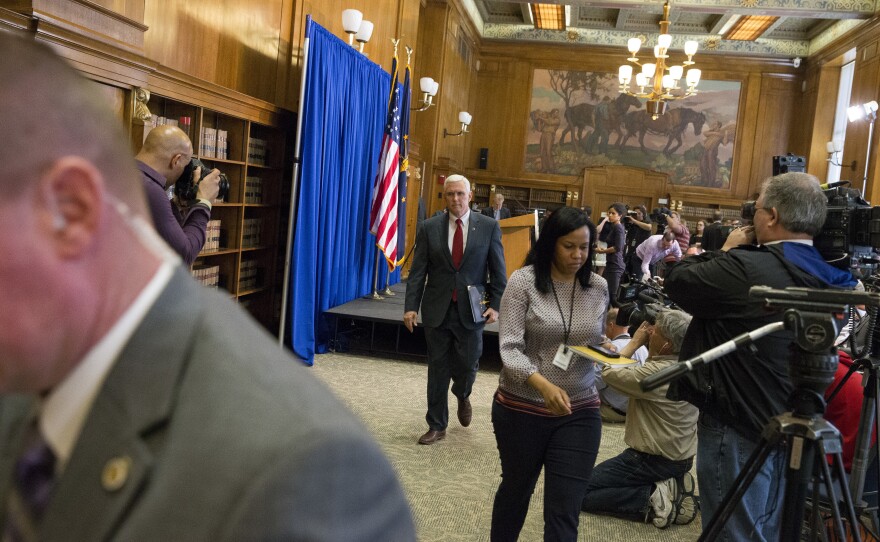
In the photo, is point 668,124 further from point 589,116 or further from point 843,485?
point 843,485

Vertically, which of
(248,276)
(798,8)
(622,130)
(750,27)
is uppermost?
(750,27)

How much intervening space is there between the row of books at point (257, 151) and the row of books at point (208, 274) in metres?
1.06

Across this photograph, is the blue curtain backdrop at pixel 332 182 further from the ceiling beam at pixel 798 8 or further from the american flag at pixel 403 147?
the ceiling beam at pixel 798 8

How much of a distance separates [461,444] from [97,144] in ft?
14.7

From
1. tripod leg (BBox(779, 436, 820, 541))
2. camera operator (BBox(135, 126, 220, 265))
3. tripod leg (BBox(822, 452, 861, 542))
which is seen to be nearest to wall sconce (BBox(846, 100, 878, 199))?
camera operator (BBox(135, 126, 220, 265))

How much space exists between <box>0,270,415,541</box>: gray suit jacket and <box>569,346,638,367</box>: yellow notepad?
2.00m

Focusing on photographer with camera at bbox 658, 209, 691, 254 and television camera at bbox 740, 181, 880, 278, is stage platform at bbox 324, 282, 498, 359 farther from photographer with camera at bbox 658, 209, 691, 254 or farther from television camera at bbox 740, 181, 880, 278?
television camera at bbox 740, 181, 880, 278

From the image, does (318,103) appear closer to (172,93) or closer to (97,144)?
(172,93)

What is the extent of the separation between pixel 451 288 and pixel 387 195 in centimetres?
357

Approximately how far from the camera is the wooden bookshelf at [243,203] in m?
5.93

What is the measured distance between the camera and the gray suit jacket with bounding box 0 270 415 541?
58 centimetres

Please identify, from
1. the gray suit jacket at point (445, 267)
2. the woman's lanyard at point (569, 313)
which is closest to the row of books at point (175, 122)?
the gray suit jacket at point (445, 267)

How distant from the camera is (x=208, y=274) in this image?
6297 millimetres

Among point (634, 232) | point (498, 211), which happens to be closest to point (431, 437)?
point (634, 232)
